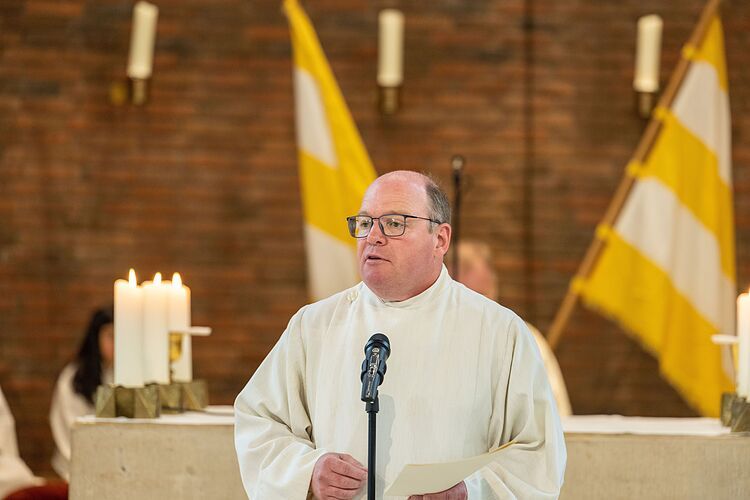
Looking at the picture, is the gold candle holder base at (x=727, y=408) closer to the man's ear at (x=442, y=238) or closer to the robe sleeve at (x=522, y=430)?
the robe sleeve at (x=522, y=430)

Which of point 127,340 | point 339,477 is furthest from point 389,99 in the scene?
point 339,477

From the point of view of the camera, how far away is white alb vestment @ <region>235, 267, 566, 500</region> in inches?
112

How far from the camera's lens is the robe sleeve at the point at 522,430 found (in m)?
2.80

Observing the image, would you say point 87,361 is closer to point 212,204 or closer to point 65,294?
point 65,294

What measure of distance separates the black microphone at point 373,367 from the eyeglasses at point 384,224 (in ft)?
1.23

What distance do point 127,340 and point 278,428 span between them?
0.81m

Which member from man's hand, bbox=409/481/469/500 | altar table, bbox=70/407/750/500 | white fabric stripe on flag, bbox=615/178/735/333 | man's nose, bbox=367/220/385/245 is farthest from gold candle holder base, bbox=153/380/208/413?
white fabric stripe on flag, bbox=615/178/735/333

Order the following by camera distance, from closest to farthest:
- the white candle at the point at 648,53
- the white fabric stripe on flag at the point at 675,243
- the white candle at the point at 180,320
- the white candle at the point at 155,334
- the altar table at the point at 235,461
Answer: the altar table at the point at 235,461 → the white candle at the point at 155,334 → the white candle at the point at 180,320 → the white fabric stripe on flag at the point at 675,243 → the white candle at the point at 648,53

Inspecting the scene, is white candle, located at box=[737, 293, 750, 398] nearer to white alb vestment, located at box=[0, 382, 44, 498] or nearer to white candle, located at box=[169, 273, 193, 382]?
white candle, located at box=[169, 273, 193, 382]

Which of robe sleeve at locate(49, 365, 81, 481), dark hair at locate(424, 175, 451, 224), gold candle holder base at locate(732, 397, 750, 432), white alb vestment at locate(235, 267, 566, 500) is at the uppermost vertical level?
dark hair at locate(424, 175, 451, 224)

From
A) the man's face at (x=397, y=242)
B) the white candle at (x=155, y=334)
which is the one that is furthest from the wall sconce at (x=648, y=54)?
the man's face at (x=397, y=242)

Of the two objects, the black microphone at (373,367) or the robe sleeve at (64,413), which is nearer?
the black microphone at (373,367)

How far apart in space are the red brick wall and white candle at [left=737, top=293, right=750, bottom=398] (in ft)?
9.25

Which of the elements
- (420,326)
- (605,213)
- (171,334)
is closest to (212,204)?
(605,213)
